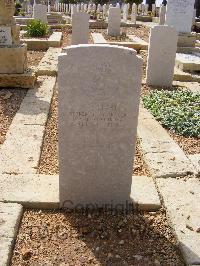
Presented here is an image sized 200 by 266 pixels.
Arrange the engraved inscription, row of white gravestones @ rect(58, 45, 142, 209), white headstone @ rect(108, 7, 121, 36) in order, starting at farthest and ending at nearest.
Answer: white headstone @ rect(108, 7, 121, 36)
the engraved inscription
row of white gravestones @ rect(58, 45, 142, 209)

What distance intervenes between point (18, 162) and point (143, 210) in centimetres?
149

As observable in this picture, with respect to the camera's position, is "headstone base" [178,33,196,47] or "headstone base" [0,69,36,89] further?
"headstone base" [178,33,196,47]

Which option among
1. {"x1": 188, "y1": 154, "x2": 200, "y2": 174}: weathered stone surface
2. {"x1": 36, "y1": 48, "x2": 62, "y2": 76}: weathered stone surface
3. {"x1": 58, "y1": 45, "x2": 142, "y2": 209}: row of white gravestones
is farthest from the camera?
{"x1": 36, "y1": 48, "x2": 62, "y2": 76}: weathered stone surface

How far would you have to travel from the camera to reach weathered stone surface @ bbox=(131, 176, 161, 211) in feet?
10.6

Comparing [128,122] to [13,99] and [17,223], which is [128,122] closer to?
[17,223]

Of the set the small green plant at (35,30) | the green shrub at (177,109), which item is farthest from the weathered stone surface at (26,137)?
the small green plant at (35,30)

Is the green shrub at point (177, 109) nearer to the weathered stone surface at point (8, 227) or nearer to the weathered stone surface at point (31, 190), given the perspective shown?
the weathered stone surface at point (31, 190)

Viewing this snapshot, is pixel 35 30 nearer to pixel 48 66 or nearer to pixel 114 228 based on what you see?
pixel 48 66

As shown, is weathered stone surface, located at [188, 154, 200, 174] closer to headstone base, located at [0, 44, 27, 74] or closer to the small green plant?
headstone base, located at [0, 44, 27, 74]

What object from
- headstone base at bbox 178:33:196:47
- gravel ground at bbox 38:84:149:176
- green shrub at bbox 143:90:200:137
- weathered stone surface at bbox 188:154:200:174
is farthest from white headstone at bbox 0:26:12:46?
headstone base at bbox 178:33:196:47

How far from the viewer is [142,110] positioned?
5758 mm

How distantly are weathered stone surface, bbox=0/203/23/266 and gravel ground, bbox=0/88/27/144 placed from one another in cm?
156

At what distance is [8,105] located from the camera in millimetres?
5730

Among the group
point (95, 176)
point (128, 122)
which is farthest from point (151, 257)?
point (128, 122)
